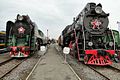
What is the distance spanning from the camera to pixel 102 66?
1142 cm

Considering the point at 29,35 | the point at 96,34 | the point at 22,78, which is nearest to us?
the point at 22,78

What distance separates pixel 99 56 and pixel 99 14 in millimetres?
2798

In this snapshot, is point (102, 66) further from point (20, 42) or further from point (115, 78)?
point (20, 42)

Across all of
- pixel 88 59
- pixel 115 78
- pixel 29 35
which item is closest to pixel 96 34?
pixel 88 59

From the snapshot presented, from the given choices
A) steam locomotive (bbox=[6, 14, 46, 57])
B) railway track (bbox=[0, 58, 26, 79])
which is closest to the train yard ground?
railway track (bbox=[0, 58, 26, 79])

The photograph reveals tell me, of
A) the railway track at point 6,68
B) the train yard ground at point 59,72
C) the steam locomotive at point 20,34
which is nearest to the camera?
the train yard ground at point 59,72

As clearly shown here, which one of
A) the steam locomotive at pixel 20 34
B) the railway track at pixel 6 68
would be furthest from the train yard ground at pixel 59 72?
the steam locomotive at pixel 20 34

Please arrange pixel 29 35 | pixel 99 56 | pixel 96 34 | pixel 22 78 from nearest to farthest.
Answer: pixel 22 78 < pixel 99 56 < pixel 96 34 < pixel 29 35

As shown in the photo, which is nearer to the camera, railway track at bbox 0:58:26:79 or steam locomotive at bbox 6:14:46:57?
railway track at bbox 0:58:26:79

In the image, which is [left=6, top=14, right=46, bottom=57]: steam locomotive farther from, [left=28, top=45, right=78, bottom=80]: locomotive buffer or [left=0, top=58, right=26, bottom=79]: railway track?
[left=28, top=45, right=78, bottom=80]: locomotive buffer

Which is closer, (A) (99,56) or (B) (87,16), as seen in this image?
(A) (99,56)

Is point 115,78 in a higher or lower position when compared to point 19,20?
lower

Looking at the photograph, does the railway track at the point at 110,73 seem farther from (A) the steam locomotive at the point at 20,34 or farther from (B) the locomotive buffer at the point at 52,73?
(A) the steam locomotive at the point at 20,34

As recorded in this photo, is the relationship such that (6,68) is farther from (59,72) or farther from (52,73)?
(59,72)
